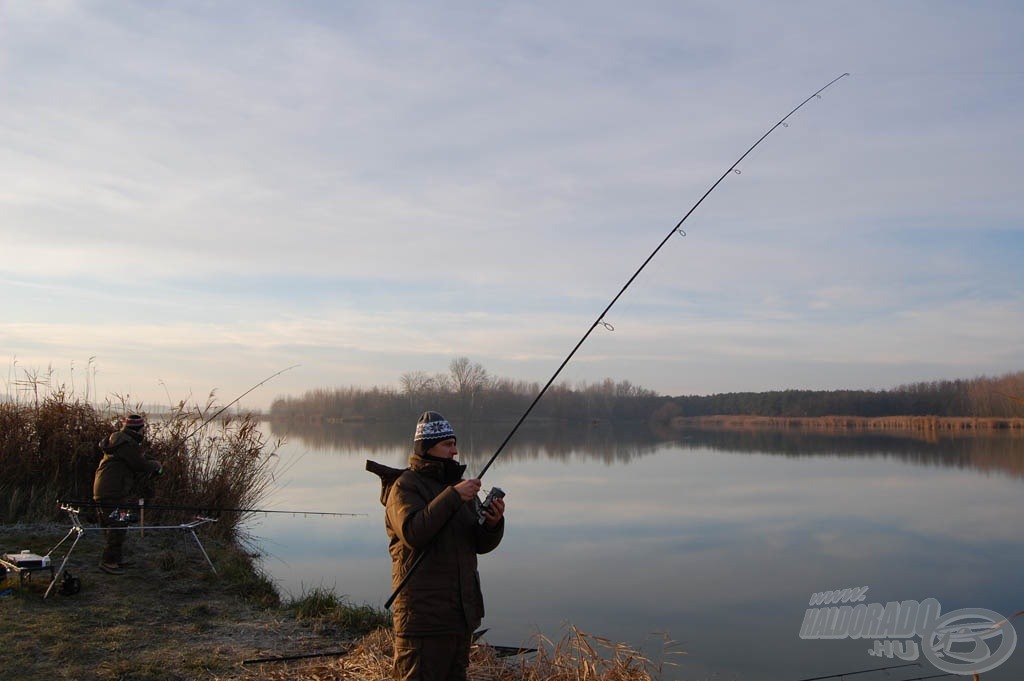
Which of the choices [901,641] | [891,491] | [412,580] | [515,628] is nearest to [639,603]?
[515,628]

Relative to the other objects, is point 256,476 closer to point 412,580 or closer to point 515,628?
point 515,628

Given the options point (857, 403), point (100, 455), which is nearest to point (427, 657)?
point (100, 455)

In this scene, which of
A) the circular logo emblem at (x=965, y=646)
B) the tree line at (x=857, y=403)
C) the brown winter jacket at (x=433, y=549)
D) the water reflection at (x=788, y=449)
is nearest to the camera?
the brown winter jacket at (x=433, y=549)

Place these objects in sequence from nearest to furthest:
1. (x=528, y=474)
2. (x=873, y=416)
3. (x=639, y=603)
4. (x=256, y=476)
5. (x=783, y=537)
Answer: (x=639, y=603), (x=256, y=476), (x=783, y=537), (x=528, y=474), (x=873, y=416)

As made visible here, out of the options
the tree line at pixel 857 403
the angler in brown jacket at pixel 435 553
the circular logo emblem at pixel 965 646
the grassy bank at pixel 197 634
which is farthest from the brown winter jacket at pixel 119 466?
the tree line at pixel 857 403

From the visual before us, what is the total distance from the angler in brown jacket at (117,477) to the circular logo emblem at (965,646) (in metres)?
6.34

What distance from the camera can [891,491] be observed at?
15.6 metres

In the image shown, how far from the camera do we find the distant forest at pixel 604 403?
2539 centimetres

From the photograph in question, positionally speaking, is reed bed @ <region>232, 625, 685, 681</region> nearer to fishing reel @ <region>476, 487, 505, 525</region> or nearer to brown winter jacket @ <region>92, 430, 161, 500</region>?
fishing reel @ <region>476, 487, 505, 525</region>

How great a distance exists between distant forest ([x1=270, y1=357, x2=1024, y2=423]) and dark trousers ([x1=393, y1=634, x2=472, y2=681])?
19.8 m

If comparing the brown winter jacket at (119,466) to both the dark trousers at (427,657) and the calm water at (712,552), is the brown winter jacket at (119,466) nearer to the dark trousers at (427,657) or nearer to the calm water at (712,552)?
the calm water at (712,552)

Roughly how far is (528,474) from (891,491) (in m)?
7.65

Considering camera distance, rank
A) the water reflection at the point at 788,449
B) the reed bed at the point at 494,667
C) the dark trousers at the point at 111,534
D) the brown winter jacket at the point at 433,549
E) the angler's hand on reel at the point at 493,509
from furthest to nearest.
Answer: the water reflection at the point at 788,449 → the dark trousers at the point at 111,534 → the reed bed at the point at 494,667 → the angler's hand on reel at the point at 493,509 → the brown winter jacket at the point at 433,549

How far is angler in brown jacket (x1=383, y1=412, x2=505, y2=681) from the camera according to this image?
2.84 m
